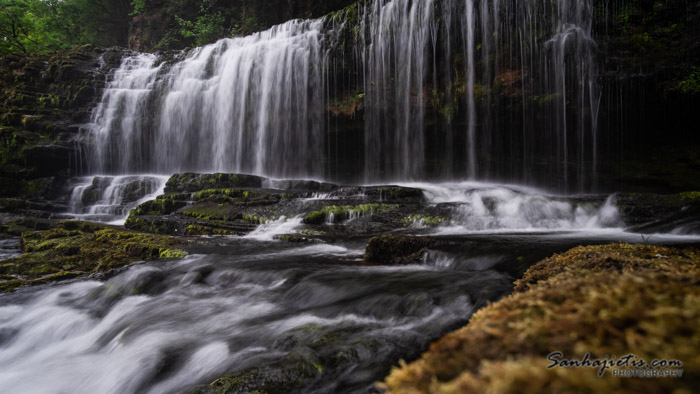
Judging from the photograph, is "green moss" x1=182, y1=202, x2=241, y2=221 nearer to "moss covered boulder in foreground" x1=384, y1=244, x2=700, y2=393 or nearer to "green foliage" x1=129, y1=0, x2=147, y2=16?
"moss covered boulder in foreground" x1=384, y1=244, x2=700, y2=393

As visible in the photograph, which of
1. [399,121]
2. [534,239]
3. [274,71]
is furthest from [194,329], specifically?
[274,71]

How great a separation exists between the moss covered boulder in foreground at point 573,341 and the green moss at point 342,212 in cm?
838

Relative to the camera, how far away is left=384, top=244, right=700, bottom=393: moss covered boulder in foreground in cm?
69

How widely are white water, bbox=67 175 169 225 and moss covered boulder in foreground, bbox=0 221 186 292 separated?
7.18m

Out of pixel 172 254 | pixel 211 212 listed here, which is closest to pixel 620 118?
pixel 211 212

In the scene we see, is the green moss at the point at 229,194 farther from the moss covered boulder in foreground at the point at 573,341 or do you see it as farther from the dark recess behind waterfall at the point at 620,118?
the moss covered boulder in foreground at the point at 573,341

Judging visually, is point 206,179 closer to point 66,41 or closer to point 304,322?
Result: point 304,322

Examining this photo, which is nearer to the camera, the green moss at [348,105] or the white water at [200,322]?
the white water at [200,322]

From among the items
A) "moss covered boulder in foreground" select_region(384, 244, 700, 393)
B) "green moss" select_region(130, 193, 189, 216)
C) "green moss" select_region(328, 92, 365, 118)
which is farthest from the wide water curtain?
"moss covered boulder in foreground" select_region(384, 244, 700, 393)

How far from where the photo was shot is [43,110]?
20.4 meters

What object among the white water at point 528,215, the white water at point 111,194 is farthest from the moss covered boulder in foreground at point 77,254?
the white water at point 111,194

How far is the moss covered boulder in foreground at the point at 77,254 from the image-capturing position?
6.26 meters

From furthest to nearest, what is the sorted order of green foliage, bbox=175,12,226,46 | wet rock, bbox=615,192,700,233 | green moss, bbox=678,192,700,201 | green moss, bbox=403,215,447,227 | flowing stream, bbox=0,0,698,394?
green foliage, bbox=175,12,226,46 → green moss, bbox=403,215,447,227 → green moss, bbox=678,192,700,201 → wet rock, bbox=615,192,700,233 → flowing stream, bbox=0,0,698,394

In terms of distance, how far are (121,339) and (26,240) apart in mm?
7797
